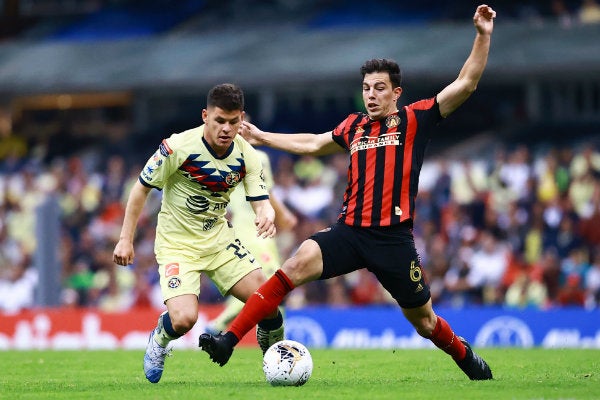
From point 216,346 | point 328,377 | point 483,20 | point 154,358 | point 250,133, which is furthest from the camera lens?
point 328,377

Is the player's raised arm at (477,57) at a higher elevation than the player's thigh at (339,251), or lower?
higher

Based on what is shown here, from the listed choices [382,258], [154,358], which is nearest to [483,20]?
[382,258]

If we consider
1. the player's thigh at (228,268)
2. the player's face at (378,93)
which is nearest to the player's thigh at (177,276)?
the player's thigh at (228,268)

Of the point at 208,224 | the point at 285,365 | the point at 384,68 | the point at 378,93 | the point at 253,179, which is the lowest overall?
the point at 285,365

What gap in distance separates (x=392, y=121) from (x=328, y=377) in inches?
90.0

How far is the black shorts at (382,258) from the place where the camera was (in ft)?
31.0

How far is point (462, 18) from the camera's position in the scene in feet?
84.8

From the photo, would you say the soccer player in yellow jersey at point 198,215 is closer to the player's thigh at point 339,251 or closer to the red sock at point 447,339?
the player's thigh at point 339,251

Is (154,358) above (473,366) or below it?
above

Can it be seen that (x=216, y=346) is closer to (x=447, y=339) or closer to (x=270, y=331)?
(x=270, y=331)

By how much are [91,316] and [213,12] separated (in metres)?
13.1

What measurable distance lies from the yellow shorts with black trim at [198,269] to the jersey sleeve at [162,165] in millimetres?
674

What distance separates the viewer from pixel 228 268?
1023 cm

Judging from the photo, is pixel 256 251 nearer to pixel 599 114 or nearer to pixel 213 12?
pixel 599 114
